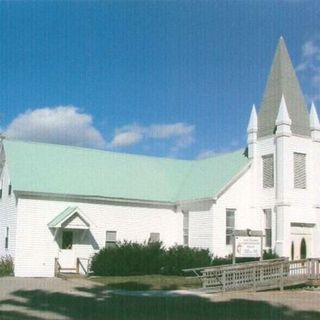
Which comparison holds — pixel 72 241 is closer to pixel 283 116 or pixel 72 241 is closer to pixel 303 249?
pixel 303 249

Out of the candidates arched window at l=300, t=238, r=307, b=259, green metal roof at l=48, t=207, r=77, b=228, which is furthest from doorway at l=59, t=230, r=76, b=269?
arched window at l=300, t=238, r=307, b=259

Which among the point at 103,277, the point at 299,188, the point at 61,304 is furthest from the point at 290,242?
the point at 61,304

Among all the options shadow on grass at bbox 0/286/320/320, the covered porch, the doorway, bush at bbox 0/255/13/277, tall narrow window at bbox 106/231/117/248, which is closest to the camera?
shadow on grass at bbox 0/286/320/320

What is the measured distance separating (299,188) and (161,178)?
9.33m

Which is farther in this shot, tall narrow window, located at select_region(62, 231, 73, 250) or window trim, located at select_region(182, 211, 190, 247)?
window trim, located at select_region(182, 211, 190, 247)

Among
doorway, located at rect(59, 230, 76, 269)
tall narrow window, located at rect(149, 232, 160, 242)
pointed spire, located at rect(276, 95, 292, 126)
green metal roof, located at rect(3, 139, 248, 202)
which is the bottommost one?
doorway, located at rect(59, 230, 76, 269)

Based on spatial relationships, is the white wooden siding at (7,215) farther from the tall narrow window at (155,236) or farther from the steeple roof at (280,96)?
the steeple roof at (280,96)

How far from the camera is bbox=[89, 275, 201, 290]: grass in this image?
2544cm

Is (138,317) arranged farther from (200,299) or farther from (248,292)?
(248,292)

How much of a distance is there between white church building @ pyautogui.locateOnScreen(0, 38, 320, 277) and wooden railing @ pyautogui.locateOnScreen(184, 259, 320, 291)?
3870 millimetres

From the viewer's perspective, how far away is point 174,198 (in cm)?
3709

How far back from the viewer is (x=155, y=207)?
36562mm

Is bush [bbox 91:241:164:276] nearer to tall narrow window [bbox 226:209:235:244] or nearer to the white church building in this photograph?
the white church building

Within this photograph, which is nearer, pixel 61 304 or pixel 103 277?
pixel 61 304
